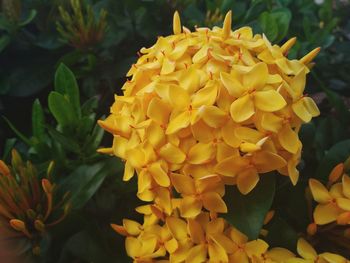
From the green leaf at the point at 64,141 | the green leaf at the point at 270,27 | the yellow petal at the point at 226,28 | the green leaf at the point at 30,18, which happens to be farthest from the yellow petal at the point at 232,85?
the green leaf at the point at 30,18

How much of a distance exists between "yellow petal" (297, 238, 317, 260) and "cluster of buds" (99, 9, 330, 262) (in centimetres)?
7

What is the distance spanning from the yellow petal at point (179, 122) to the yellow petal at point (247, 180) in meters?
0.09

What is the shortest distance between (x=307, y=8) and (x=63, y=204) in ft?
2.73

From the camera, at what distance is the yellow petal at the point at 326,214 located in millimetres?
697

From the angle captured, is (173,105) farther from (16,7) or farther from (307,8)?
(307,8)

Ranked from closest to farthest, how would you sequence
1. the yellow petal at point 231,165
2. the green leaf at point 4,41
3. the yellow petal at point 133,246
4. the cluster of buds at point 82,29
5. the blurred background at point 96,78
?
the yellow petal at point 231,165, the yellow petal at point 133,246, the blurred background at point 96,78, the cluster of buds at point 82,29, the green leaf at point 4,41

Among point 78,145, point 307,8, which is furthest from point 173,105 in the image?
point 307,8

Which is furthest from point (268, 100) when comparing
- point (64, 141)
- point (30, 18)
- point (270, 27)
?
point (30, 18)

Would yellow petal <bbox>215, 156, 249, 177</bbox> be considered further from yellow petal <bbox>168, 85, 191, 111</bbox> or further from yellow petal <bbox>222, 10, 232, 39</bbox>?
yellow petal <bbox>222, 10, 232, 39</bbox>

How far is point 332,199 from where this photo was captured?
71 cm

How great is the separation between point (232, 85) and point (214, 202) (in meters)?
0.15

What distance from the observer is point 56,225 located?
30.8 inches

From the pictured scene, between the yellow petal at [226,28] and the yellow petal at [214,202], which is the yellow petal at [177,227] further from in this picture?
the yellow petal at [226,28]

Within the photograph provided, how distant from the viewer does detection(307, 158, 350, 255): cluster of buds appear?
0.70 metres
